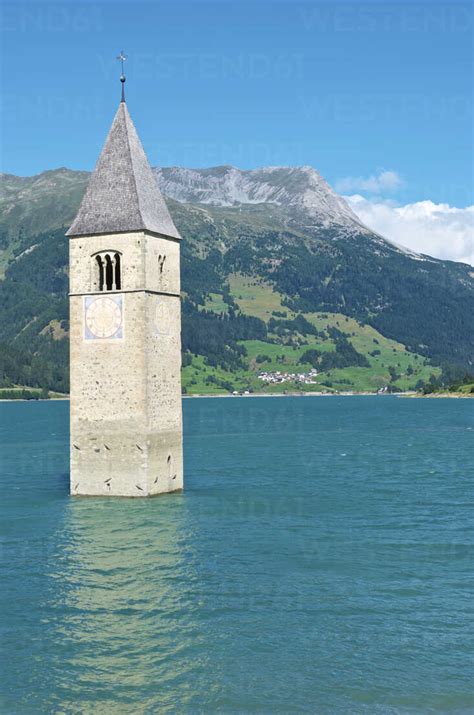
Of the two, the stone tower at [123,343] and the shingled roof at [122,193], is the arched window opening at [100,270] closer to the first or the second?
the stone tower at [123,343]

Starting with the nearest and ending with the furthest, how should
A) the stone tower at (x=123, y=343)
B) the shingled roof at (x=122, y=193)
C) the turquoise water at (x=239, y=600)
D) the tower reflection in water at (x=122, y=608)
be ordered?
the turquoise water at (x=239, y=600), the tower reflection in water at (x=122, y=608), the stone tower at (x=123, y=343), the shingled roof at (x=122, y=193)

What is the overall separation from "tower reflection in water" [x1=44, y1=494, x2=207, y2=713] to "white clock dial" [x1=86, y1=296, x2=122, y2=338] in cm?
1044

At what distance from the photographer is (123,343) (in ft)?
172

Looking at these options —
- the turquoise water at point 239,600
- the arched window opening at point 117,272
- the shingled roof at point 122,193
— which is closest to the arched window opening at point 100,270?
the arched window opening at point 117,272

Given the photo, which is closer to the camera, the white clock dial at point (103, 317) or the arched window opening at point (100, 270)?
the white clock dial at point (103, 317)

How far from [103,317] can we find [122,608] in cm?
2356

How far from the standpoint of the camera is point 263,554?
42.0m

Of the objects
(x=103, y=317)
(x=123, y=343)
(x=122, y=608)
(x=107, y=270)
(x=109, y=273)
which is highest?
(x=107, y=270)

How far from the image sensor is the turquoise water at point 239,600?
25.6 metres

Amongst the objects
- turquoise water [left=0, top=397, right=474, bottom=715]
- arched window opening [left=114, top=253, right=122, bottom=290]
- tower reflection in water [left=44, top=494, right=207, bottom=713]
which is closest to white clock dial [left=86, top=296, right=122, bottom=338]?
arched window opening [left=114, top=253, right=122, bottom=290]

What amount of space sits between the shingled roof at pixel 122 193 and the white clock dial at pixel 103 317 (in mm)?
4406

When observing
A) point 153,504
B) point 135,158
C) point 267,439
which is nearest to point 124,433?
point 153,504

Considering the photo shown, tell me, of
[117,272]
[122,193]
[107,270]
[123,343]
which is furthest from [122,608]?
[122,193]

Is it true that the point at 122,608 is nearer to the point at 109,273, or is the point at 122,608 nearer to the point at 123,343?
the point at 123,343
